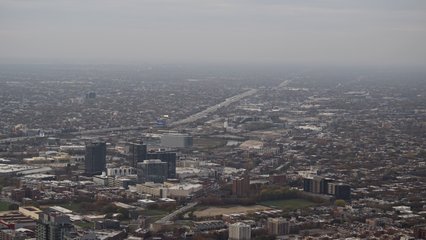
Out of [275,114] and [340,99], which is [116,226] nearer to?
[275,114]

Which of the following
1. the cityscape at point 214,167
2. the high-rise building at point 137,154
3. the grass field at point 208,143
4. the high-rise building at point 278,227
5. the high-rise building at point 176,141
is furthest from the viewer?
the grass field at point 208,143

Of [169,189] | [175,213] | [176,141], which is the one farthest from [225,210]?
[176,141]

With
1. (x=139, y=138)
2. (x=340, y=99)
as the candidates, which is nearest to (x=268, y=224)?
(x=139, y=138)

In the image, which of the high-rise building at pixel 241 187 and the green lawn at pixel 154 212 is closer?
the green lawn at pixel 154 212

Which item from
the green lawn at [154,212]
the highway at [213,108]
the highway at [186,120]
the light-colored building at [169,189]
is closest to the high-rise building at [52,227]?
the green lawn at [154,212]

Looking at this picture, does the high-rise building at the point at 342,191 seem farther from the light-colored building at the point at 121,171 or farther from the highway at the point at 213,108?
the highway at the point at 213,108

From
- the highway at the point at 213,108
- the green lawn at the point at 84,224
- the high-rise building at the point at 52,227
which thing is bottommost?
the highway at the point at 213,108
